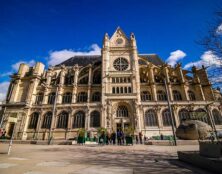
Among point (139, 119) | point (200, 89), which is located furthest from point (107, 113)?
point (200, 89)

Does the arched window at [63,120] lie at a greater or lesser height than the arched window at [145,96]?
lesser

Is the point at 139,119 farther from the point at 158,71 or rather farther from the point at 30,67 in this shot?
the point at 30,67

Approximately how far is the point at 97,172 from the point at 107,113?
23.1 meters

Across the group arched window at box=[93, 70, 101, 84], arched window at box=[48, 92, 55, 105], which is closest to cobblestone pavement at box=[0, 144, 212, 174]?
arched window at box=[48, 92, 55, 105]

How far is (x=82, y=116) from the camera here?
27.8 meters

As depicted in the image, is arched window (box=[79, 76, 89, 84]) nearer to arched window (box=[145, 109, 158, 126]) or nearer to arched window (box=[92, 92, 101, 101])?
arched window (box=[92, 92, 101, 101])

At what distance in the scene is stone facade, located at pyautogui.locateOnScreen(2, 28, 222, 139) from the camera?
26.8 m

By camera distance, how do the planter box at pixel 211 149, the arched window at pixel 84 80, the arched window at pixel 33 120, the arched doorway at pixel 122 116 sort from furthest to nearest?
the arched window at pixel 84 80 → the arched window at pixel 33 120 → the arched doorway at pixel 122 116 → the planter box at pixel 211 149

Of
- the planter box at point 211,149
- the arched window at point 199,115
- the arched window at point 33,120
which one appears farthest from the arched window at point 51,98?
the planter box at point 211,149

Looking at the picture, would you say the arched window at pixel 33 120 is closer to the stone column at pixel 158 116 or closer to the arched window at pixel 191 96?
the stone column at pixel 158 116

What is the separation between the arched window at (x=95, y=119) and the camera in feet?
87.7

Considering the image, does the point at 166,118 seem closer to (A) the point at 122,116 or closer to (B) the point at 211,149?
(A) the point at 122,116

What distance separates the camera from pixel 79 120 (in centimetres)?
2747

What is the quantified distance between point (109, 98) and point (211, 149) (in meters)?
23.9
